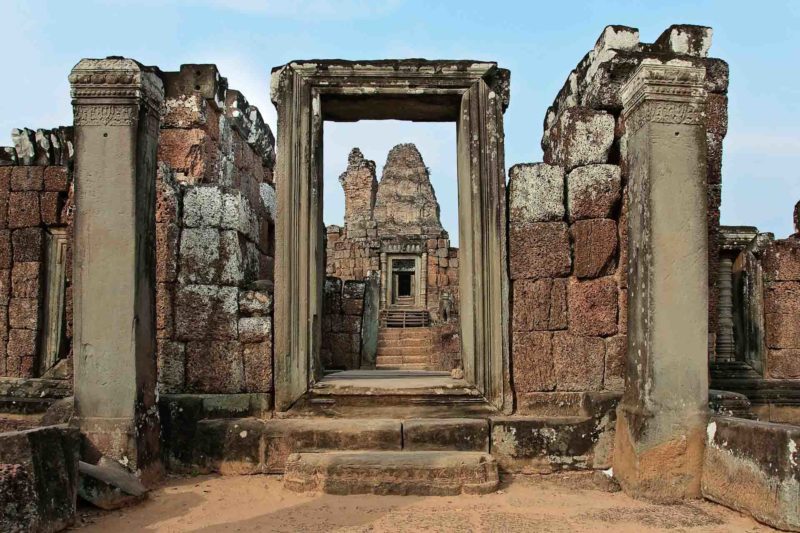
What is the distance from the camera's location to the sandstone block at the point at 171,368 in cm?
595

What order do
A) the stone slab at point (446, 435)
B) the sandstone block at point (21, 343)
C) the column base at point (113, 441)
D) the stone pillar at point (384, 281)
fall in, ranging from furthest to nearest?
the stone pillar at point (384, 281), the sandstone block at point (21, 343), the stone slab at point (446, 435), the column base at point (113, 441)

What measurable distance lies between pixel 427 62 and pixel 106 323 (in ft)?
11.2

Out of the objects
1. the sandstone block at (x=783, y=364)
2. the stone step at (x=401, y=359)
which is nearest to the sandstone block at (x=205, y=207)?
the sandstone block at (x=783, y=364)

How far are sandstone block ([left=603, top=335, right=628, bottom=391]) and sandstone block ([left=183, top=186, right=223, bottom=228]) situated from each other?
11.5 ft

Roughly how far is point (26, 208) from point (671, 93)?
839 cm

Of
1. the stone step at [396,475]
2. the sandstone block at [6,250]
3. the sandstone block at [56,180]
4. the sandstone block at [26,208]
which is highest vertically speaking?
the sandstone block at [56,180]

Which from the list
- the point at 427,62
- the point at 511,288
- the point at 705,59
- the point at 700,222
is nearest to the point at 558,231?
the point at 511,288

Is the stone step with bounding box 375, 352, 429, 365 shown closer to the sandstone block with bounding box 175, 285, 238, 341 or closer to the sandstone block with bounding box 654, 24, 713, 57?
the sandstone block with bounding box 175, 285, 238, 341

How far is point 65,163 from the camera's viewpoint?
961 centimetres

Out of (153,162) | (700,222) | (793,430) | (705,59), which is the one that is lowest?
(793,430)

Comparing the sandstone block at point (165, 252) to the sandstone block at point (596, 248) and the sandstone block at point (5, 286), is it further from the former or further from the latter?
the sandstone block at point (5, 286)

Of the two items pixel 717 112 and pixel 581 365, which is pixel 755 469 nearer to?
pixel 581 365

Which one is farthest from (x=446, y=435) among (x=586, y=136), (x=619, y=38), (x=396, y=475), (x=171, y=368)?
(x=619, y=38)

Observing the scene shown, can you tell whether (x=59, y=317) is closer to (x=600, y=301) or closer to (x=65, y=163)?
(x=65, y=163)
